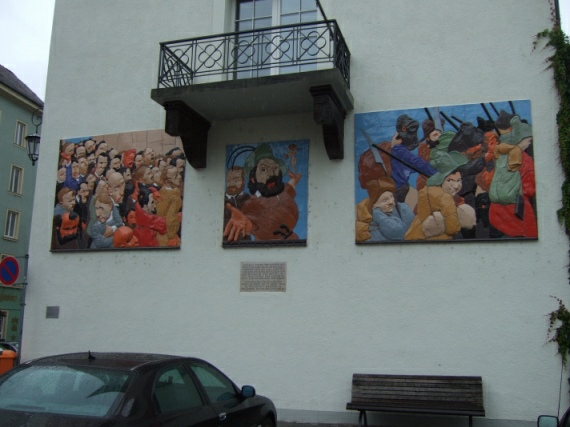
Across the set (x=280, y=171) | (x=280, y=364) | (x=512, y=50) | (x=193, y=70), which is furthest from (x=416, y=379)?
(x=193, y=70)

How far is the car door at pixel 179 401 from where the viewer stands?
4.90 metres

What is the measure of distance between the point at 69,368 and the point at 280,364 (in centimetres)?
555

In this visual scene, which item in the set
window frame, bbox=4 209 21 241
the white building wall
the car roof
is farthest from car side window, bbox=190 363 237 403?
window frame, bbox=4 209 21 241

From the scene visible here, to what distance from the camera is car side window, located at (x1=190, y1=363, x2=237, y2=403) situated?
5.89m

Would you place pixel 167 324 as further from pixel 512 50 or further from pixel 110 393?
pixel 512 50

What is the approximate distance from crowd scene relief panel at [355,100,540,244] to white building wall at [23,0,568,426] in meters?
0.20

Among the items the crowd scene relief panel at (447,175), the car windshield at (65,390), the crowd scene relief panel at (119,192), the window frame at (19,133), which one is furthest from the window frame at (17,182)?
the car windshield at (65,390)

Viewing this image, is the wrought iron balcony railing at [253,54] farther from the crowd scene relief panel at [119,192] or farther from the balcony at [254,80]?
the crowd scene relief panel at [119,192]

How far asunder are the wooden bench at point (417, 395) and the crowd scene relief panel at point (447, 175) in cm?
223

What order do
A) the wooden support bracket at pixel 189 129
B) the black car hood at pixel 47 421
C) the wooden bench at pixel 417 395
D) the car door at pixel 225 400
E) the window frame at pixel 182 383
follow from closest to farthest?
the black car hood at pixel 47 421 → the window frame at pixel 182 383 → the car door at pixel 225 400 → the wooden bench at pixel 417 395 → the wooden support bracket at pixel 189 129

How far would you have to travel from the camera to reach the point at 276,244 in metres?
10.6

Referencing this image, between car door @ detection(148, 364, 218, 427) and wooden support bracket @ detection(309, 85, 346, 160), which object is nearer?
car door @ detection(148, 364, 218, 427)

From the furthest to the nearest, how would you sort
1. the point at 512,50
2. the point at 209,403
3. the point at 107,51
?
the point at 107,51 → the point at 512,50 → the point at 209,403

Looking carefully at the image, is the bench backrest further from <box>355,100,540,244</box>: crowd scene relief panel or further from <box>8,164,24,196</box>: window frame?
<box>8,164,24,196</box>: window frame
